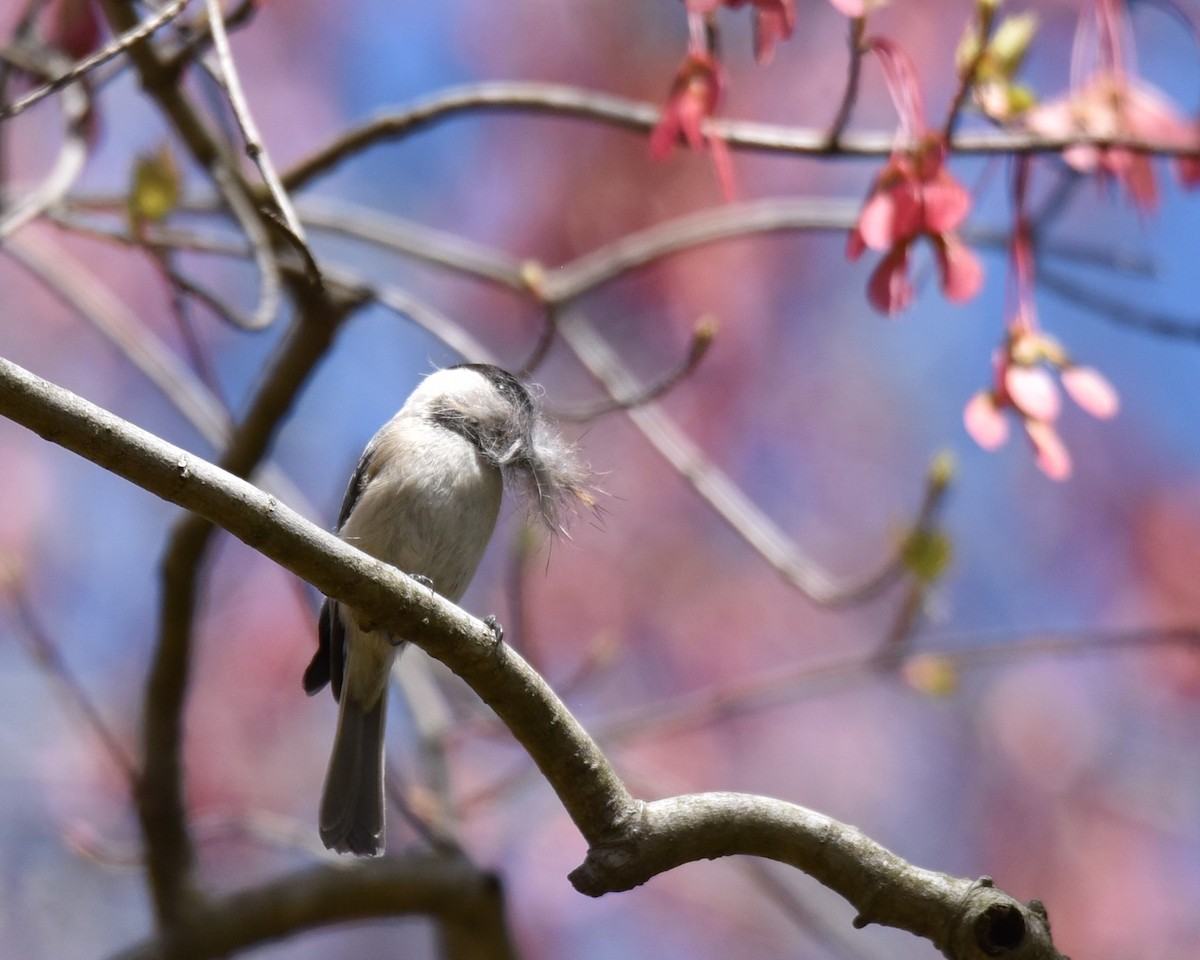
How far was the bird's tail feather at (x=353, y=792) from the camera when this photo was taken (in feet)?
8.55

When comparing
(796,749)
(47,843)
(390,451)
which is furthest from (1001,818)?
(47,843)

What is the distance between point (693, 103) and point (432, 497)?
2.94ft

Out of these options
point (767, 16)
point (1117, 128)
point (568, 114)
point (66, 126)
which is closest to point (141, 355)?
point (66, 126)

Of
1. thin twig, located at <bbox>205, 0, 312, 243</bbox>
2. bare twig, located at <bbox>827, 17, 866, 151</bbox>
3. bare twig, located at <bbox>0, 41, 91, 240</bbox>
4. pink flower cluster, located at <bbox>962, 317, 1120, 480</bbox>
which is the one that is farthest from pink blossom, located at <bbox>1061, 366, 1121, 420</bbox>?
bare twig, located at <bbox>0, 41, 91, 240</bbox>

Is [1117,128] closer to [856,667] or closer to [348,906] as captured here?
[856,667]

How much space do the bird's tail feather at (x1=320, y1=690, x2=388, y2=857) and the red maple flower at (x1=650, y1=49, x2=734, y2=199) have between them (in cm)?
140

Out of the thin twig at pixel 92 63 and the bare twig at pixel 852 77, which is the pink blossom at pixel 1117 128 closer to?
the bare twig at pixel 852 77

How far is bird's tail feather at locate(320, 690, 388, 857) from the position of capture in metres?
2.61

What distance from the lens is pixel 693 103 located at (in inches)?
87.3

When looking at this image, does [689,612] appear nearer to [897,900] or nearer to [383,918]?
[383,918]

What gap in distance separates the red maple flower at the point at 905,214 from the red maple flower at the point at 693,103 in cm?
26

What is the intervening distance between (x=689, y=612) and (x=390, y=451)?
7.64ft

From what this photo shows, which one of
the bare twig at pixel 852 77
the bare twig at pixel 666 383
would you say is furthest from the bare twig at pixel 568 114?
the bare twig at pixel 666 383

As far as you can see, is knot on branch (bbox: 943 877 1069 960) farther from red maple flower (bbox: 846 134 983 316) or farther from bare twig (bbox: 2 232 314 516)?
bare twig (bbox: 2 232 314 516)
